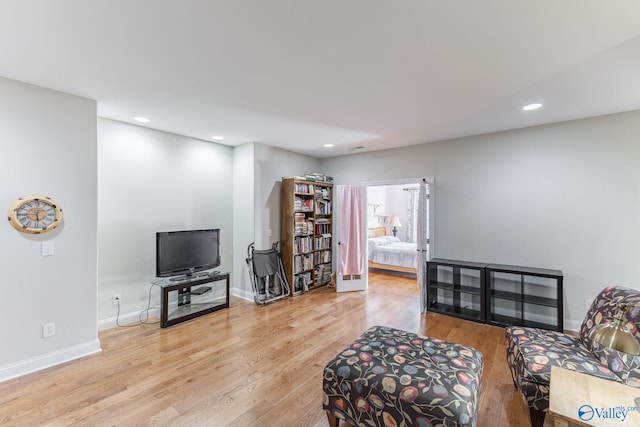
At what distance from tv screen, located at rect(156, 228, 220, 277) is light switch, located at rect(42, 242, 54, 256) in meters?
1.05

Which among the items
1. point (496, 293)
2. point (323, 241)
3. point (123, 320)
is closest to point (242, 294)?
point (123, 320)

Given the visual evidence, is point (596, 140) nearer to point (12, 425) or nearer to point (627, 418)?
point (627, 418)

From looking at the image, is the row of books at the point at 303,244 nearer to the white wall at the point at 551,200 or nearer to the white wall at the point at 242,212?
the white wall at the point at 242,212

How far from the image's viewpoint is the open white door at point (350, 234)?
16.8 ft

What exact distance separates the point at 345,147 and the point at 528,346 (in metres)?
3.75

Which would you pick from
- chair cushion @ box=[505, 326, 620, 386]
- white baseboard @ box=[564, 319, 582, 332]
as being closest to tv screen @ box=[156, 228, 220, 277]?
chair cushion @ box=[505, 326, 620, 386]

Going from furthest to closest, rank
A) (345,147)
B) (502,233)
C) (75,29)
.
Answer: (345,147), (502,233), (75,29)

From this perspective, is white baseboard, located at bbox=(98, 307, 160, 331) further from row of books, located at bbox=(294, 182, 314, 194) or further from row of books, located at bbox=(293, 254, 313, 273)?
row of books, located at bbox=(294, 182, 314, 194)

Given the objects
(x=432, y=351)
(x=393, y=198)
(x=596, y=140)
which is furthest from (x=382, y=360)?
(x=393, y=198)

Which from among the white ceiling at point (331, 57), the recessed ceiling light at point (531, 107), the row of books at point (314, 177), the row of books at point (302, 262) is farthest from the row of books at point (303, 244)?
the recessed ceiling light at point (531, 107)

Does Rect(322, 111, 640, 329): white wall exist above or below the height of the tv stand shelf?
above

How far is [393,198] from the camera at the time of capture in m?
8.41

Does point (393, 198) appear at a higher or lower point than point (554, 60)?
lower

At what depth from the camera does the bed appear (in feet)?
20.3
